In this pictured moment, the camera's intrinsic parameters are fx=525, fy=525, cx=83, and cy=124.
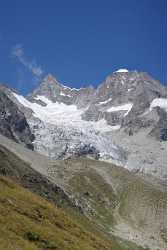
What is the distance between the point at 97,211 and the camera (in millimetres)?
197750

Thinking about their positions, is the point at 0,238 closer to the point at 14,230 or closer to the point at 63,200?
the point at 14,230

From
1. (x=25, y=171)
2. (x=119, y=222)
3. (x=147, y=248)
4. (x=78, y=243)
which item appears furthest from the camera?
(x=119, y=222)

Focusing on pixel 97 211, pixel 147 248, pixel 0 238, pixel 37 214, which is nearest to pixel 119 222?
pixel 97 211

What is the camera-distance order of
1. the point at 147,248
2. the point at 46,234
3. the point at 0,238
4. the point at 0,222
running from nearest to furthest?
the point at 0,238 < the point at 0,222 < the point at 46,234 < the point at 147,248

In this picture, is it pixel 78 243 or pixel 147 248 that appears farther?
pixel 147 248

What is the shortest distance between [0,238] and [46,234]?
8.51 metres

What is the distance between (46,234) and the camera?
45.8 m

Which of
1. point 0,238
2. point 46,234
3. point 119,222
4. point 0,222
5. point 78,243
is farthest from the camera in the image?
Answer: point 119,222

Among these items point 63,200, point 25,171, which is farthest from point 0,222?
point 25,171

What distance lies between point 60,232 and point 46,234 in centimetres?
446

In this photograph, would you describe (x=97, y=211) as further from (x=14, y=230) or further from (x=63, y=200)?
(x=14, y=230)

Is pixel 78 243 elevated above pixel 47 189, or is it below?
below

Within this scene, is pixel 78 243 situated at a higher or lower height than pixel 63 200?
lower

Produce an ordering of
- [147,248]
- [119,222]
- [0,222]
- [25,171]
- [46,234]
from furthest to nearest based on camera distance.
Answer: [119,222] → [25,171] → [147,248] → [46,234] → [0,222]
